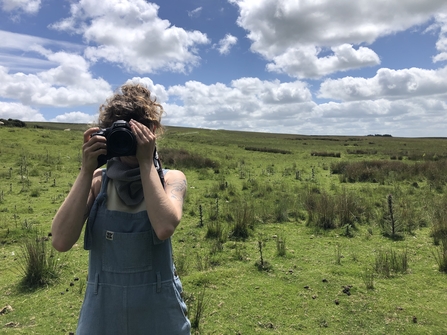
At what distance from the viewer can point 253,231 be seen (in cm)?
746

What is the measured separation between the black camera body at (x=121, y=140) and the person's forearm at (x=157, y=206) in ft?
0.35

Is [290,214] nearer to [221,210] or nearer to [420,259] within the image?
[221,210]

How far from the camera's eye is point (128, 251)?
66.8 inches

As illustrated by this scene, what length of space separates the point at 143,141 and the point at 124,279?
0.72m

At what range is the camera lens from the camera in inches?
63.1

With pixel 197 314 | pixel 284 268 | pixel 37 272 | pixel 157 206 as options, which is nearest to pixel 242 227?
pixel 284 268

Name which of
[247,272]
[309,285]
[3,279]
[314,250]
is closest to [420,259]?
[314,250]

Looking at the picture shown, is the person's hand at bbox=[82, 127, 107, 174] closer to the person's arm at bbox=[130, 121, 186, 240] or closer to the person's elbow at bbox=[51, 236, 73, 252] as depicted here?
the person's arm at bbox=[130, 121, 186, 240]

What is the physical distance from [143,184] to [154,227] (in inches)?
8.7

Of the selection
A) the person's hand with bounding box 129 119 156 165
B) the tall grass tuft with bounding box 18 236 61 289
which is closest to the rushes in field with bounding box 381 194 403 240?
the tall grass tuft with bounding box 18 236 61 289

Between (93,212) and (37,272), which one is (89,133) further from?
(37,272)

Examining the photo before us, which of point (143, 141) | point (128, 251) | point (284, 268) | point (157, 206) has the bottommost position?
point (284, 268)

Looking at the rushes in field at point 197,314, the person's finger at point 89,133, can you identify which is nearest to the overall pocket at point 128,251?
the person's finger at point 89,133

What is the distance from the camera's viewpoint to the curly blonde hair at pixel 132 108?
1.76 metres
